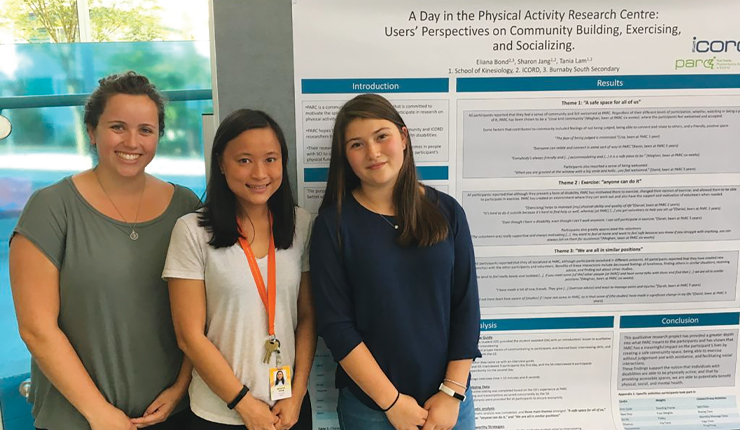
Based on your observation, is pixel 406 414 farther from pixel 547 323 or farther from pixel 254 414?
pixel 547 323

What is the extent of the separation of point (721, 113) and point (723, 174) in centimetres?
23

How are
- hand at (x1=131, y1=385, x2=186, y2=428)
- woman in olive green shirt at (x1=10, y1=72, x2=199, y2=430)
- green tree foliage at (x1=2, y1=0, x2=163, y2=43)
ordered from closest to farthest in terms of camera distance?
woman in olive green shirt at (x1=10, y1=72, x2=199, y2=430)
hand at (x1=131, y1=385, x2=186, y2=428)
green tree foliage at (x1=2, y1=0, x2=163, y2=43)

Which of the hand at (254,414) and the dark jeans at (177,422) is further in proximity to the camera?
the dark jeans at (177,422)

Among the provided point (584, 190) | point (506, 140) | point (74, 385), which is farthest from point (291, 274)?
point (584, 190)

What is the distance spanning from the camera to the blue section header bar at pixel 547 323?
1.95 m

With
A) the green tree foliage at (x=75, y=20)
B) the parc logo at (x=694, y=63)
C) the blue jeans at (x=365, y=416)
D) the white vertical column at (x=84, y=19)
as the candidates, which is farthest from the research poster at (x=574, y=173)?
the white vertical column at (x=84, y=19)

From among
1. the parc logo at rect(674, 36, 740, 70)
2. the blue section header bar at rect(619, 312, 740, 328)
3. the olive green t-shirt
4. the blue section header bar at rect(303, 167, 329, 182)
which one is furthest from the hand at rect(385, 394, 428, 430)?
the parc logo at rect(674, 36, 740, 70)

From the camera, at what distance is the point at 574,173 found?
1.89 metres

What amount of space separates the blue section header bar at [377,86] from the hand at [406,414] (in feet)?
3.35

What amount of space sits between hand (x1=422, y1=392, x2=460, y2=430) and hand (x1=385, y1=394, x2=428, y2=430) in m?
0.02

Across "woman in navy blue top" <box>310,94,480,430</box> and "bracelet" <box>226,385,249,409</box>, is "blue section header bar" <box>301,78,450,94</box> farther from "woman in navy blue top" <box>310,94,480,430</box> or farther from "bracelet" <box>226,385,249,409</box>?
"bracelet" <box>226,385,249,409</box>

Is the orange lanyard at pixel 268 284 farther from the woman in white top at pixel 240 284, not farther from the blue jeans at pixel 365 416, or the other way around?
the blue jeans at pixel 365 416

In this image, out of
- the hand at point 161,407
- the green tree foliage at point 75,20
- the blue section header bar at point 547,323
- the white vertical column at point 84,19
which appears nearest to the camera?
the hand at point 161,407

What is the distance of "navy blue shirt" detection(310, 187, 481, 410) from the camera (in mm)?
1439
